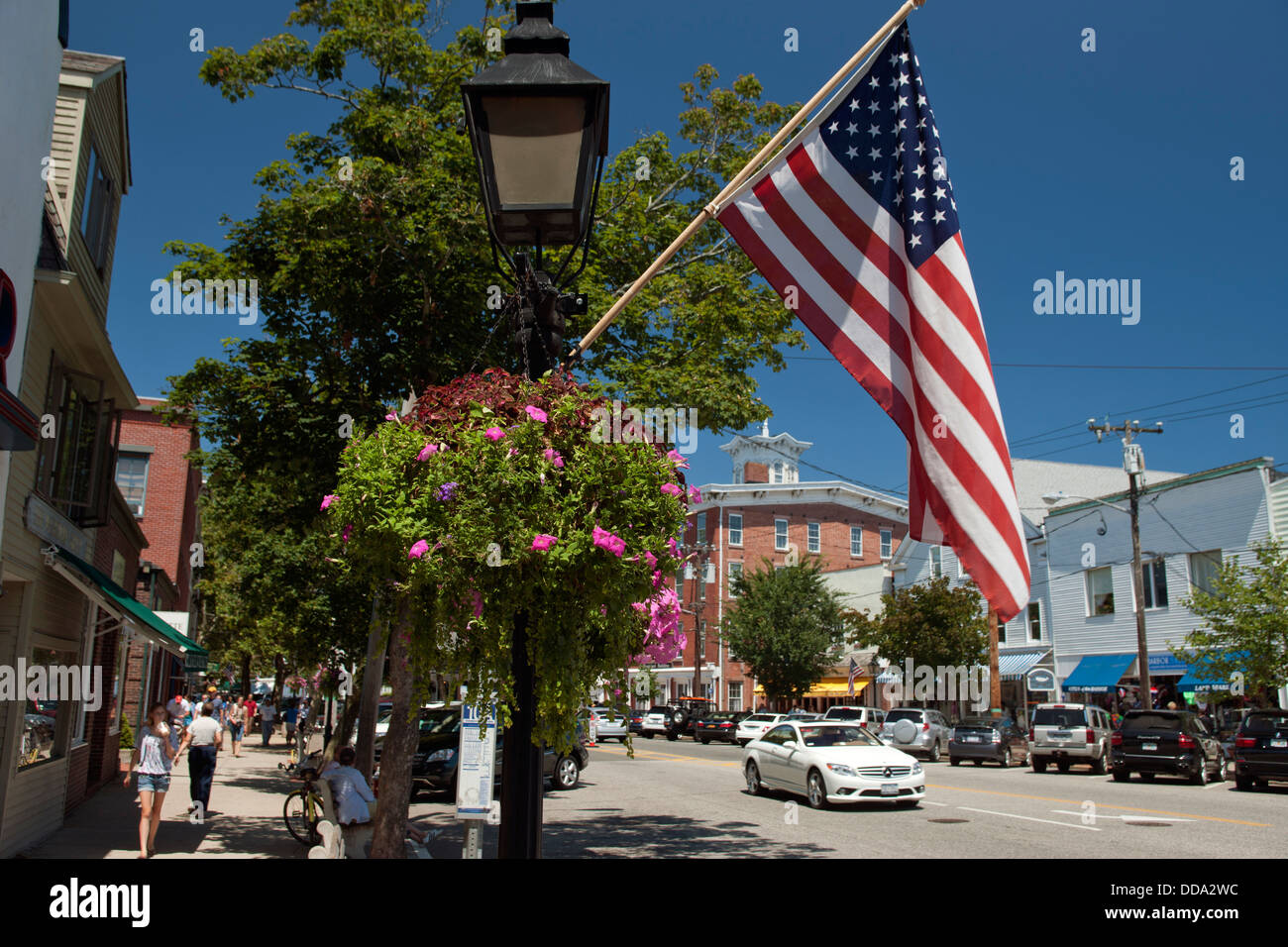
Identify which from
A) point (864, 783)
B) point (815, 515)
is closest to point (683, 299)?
point (864, 783)

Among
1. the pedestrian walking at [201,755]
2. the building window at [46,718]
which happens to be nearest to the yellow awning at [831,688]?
the pedestrian walking at [201,755]

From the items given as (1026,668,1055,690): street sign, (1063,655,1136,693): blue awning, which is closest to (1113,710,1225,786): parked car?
(1063,655,1136,693): blue awning

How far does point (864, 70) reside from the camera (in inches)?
238

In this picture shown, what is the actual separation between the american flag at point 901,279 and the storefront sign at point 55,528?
10.6m

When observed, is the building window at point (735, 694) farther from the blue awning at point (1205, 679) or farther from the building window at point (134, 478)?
the building window at point (134, 478)

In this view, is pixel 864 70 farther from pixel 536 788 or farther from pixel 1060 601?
pixel 1060 601

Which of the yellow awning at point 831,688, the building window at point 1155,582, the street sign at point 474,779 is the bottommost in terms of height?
the yellow awning at point 831,688

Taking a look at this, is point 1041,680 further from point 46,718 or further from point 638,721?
point 46,718

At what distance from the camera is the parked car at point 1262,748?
73.2 feet

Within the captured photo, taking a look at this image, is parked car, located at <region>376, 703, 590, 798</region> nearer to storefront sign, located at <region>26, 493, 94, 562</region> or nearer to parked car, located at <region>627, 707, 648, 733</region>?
storefront sign, located at <region>26, 493, 94, 562</region>

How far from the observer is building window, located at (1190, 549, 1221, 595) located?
3366 centimetres

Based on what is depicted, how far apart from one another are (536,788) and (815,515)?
66.1 meters

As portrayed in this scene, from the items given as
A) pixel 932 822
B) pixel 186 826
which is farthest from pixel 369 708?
pixel 932 822

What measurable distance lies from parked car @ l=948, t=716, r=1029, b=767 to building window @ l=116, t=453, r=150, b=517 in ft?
93.8
